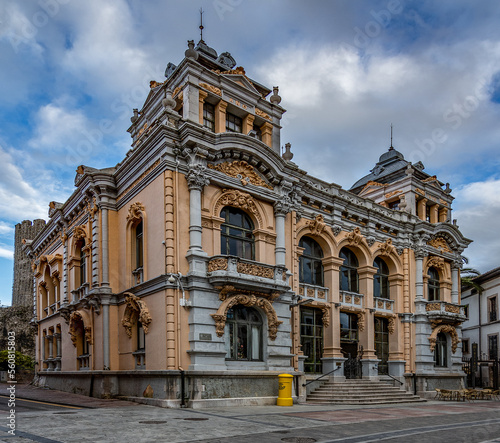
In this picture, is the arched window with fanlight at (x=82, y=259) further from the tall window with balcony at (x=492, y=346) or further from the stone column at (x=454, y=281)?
the tall window with balcony at (x=492, y=346)

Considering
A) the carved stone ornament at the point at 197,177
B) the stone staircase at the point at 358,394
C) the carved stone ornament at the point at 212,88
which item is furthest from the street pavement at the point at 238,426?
the carved stone ornament at the point at 212,88

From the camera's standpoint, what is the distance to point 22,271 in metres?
77.4

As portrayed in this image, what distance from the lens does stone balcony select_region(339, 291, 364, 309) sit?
95.8 feet

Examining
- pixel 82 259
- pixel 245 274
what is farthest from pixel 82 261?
pixel 245 274

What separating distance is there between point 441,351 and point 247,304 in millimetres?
18380

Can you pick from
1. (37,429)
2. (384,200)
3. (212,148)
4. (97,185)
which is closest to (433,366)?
(384,200)

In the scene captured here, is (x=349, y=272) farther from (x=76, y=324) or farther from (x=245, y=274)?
(x=76, y=324)

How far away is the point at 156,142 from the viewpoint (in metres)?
22.2

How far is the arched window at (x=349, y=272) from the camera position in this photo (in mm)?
30328

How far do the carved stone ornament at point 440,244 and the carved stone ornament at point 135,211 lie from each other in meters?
20.8

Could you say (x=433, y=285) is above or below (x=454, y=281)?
below

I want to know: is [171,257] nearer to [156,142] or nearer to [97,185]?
[156,142]

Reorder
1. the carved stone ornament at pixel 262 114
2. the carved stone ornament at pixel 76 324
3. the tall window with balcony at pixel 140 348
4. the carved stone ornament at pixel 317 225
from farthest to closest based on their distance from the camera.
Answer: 1. the carved stone ornament at pixel 317 225
2. the carved stone ornament at pixel 262 114
3. the carved stone ornament at pixel 76 324
4. the tall window with balcony at pixel 140 348

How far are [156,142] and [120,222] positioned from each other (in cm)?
538
